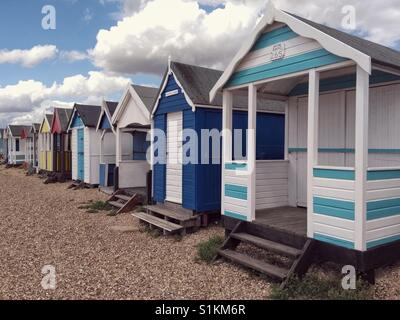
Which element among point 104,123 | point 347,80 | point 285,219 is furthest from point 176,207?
point 104,123

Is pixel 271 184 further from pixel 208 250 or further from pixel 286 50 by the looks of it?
pixel 286 50

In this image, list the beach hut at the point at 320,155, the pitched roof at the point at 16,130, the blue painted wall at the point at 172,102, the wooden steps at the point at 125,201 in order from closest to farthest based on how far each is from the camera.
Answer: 1. the beach hut at the point at 320,155
2. the blue painted wall at the point at 172,102
3. the wooden steps at the point at 125,201
4. the pitched roof at the point at 16,130

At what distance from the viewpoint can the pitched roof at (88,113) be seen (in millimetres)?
15844

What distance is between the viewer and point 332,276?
5043 mm

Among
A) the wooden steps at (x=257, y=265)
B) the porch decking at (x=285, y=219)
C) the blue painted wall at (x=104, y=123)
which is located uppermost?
the blue painted wall at (x=104, y=123)

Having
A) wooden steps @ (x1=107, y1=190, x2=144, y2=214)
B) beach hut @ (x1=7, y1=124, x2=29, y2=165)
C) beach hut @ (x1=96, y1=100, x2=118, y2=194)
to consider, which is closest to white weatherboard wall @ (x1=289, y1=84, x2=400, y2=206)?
wooden steps @ (x1=107, y1=190, x2=144, y2=214)

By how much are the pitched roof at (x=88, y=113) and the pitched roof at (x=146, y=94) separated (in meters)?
5.09

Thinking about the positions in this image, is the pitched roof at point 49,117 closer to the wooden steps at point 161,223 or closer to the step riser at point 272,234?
Answer: the wooden steps at point 161,223

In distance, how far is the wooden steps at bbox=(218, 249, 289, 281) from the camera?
15.9ft

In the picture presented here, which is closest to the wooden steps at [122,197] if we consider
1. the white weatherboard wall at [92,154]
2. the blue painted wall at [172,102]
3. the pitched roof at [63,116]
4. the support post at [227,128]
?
the blue painted wall at [172,102]

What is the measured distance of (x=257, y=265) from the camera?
5.20 meters

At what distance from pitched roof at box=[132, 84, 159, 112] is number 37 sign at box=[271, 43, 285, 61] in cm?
522

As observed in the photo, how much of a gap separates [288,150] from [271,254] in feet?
7.95

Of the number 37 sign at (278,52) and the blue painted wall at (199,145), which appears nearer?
the number 37 sign at (278,52)
